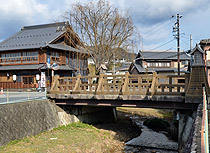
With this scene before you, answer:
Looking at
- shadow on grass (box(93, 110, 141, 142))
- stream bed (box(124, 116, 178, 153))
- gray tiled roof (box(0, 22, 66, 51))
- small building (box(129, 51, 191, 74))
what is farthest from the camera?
small building (box(129, 51, 191, 74))

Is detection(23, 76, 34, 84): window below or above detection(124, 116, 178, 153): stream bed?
above

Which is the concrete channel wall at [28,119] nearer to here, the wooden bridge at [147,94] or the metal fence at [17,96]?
the metal fence at [17,96]

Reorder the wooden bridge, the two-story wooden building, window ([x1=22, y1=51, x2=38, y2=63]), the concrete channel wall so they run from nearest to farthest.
Answer: 1. the concrete channel wall
2. the wooden bridge
3. the two-story wooden building
4. window ([x1=22, y1=51, x2=38, y2=63])

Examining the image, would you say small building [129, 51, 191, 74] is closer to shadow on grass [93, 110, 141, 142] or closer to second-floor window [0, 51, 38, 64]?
second-floor window [0, 51, 38, 64]

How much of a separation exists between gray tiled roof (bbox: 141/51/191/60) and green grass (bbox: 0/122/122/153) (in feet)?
88.4

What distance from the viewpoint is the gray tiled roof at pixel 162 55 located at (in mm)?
39312

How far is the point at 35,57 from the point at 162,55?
24387mm

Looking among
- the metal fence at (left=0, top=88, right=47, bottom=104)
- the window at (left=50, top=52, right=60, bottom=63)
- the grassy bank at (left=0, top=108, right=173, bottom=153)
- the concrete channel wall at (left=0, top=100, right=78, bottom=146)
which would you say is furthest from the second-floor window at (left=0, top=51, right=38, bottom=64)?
the grassy bank at (left=0, top=108, right=173, bottom=153)

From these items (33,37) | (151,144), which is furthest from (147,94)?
(33,37)

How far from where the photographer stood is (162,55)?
40812mm

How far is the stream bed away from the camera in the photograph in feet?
46.3

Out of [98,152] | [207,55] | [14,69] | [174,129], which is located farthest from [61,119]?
[207,55]

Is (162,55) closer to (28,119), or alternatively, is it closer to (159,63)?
(159,63)

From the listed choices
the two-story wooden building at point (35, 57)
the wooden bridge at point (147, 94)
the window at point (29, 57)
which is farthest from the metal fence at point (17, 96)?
the window at point (29, 57)
